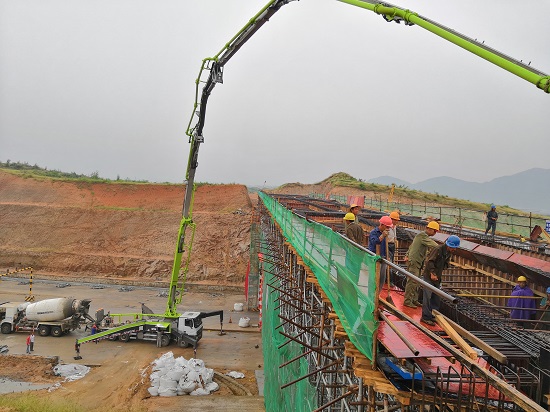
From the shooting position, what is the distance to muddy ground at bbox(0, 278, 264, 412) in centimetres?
1518

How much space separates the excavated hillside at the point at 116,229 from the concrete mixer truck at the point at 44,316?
14779 millimetres

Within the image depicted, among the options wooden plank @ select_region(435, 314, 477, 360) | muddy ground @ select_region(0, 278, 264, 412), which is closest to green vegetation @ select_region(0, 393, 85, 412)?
muddy ground @ select_region(0, 278, 264, 412)

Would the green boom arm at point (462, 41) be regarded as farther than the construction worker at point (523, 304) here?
Yes

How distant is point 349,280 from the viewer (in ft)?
14.5

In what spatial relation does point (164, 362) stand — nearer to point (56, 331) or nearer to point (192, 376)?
point (192, 376)

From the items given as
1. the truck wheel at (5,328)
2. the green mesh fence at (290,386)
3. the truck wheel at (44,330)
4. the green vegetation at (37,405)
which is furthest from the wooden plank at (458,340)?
the truck wheel at (5,328)

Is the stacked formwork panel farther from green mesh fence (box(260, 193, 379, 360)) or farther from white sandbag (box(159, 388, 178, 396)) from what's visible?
white sandbag (box(159, 388, 178, 396))

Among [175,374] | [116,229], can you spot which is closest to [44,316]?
[175,374]

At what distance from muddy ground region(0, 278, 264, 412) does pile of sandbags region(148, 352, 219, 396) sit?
0.37 m

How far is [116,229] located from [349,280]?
148 ft

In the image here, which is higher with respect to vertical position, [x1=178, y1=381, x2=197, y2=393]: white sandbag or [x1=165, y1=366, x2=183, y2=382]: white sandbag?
[x1=165, y1=366, x2=183, y2=382]: white sandbag

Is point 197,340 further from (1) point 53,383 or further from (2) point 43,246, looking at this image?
Answer: (2) point 43,246

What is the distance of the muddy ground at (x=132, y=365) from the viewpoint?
15.2 m

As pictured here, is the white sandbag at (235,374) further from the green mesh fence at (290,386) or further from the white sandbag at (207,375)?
the green mesh fence at (290,386)
